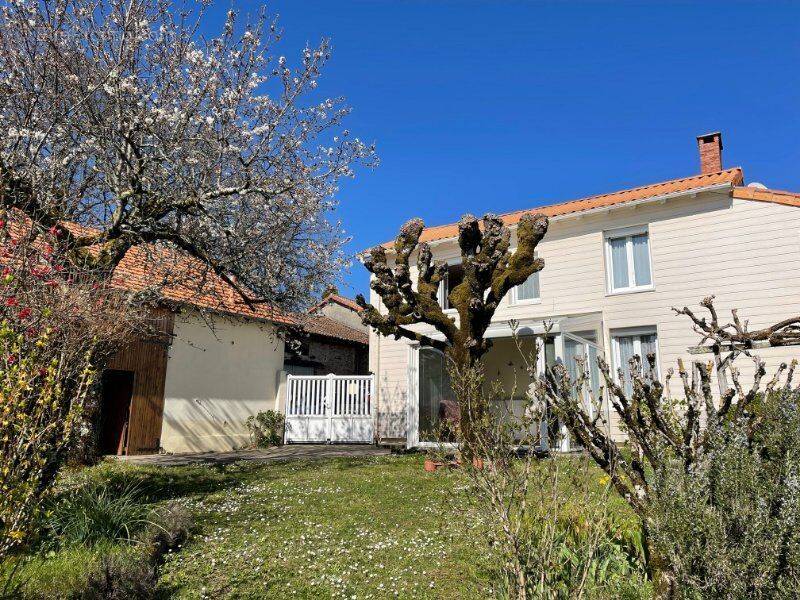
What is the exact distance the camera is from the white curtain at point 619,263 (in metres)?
14.4

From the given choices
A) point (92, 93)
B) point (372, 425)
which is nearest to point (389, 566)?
point (92, 93)

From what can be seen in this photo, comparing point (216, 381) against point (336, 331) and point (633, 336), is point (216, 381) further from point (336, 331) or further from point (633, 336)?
point (633, 336)

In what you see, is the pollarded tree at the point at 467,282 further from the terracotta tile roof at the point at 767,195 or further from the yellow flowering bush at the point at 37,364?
the terracotta tile roof at the point at 767,195

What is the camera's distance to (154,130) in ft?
27.5

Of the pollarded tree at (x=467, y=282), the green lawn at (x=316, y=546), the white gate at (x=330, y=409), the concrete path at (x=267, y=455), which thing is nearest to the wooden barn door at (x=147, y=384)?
the concrete path at (x=267, y=455)

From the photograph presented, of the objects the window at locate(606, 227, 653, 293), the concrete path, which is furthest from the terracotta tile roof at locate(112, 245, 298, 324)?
the window at locate(606, 227, 653, 293)

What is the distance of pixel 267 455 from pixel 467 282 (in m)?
7.31

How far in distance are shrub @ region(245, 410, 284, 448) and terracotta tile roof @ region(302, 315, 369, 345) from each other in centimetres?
403

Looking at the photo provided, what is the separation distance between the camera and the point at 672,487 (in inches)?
133

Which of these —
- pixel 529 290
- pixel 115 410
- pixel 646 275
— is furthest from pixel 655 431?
pixel 115 410

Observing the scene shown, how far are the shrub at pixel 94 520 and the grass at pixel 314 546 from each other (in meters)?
0.22

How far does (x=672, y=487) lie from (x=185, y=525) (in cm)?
505

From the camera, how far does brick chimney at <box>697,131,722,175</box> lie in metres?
15.0

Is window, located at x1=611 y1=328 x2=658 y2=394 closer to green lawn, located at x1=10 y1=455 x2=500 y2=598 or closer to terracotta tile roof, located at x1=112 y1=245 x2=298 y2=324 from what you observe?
green lawn, located at x1=10 y1=455 x2=500 y2=598
